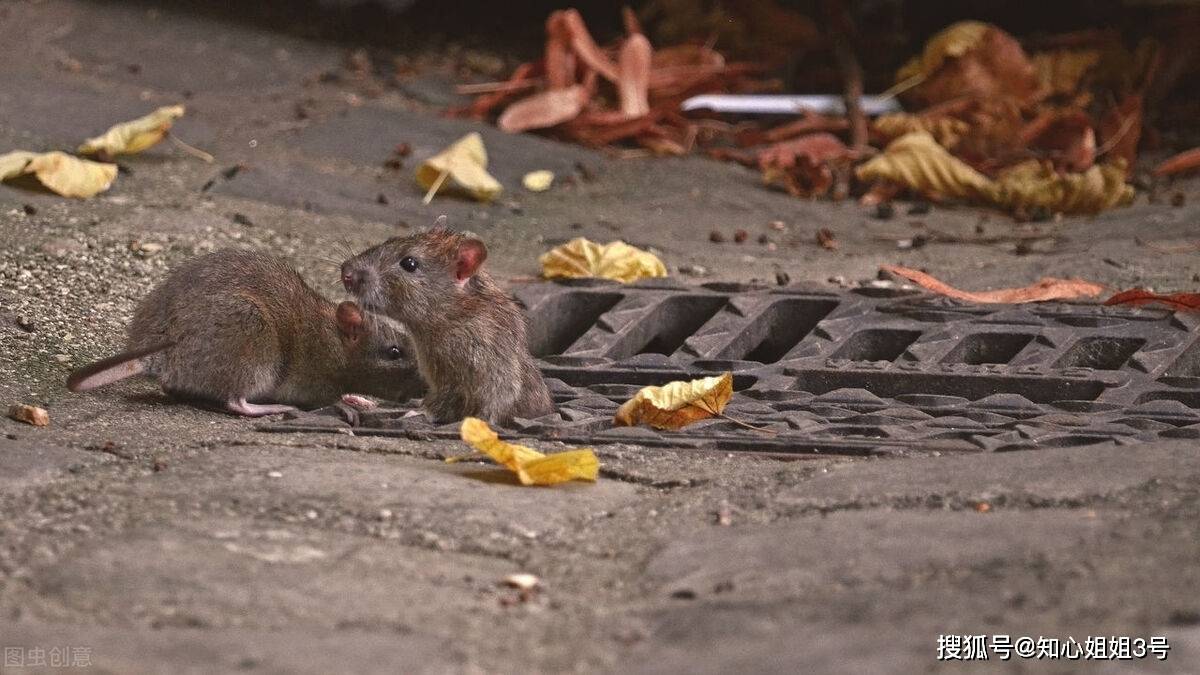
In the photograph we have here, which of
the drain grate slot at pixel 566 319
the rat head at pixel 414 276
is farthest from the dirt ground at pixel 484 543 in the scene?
the drain grate slot at pixel 566 319

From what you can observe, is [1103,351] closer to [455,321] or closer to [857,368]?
[857,368]

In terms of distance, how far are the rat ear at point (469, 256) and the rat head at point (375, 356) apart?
0.26 m

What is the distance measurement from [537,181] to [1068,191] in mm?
2265

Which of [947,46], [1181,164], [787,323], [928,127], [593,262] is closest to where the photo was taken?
[787,323]

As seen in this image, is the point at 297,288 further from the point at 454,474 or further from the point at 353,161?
the point at 353,161

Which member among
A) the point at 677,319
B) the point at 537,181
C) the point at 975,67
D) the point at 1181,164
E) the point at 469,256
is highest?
the point at 975,67

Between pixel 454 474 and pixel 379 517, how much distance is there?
0.44 meters

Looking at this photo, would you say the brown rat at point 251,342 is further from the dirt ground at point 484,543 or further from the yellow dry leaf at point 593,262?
the yellow dry leaf at point 593,262

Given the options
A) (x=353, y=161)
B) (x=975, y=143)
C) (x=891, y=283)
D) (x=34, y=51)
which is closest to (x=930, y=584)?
(x=891, y=283)

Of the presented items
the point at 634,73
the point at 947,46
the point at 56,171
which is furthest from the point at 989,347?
the point at 947,46

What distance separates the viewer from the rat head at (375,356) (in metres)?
4.44

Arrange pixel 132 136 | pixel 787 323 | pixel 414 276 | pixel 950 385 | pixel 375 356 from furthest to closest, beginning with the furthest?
pixel 132 136 < pixel 787 323 < pixel 375 356 < pixel 414 276 < pixel 950 385

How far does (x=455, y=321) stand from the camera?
4379 millimetres

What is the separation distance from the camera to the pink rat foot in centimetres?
412
